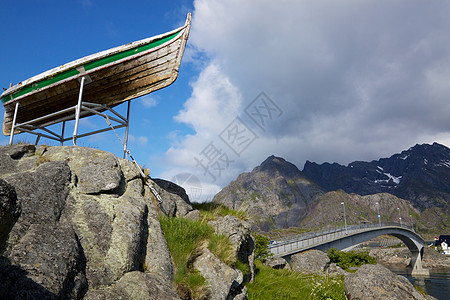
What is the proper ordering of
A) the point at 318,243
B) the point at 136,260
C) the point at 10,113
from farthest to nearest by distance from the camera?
the point at 318,243 → the point at 10,113 → the point at 136,260

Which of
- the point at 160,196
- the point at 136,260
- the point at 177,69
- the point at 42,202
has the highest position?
the point at 177,69

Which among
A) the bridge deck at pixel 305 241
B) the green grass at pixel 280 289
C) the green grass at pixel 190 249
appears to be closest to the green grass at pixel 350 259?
the bridge deck at pixel 305 241

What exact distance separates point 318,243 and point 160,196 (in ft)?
129

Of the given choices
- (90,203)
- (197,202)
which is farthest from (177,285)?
(197,202)

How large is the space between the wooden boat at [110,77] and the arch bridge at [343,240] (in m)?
20.6

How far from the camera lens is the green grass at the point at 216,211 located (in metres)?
13.3

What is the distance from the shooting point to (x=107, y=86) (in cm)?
1344

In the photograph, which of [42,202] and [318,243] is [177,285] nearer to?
[42,202]

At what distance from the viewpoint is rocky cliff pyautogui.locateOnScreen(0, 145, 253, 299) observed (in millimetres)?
4148

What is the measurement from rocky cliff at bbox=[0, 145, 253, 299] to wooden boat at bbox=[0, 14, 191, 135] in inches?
169

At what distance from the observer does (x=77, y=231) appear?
5836mm

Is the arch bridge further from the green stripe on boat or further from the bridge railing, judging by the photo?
the green stripe on boat

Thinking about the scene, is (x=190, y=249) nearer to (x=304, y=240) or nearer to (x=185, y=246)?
(x=185, y=246)

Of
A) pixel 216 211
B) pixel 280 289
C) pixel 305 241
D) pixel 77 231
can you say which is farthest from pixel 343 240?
pixel 77 231
